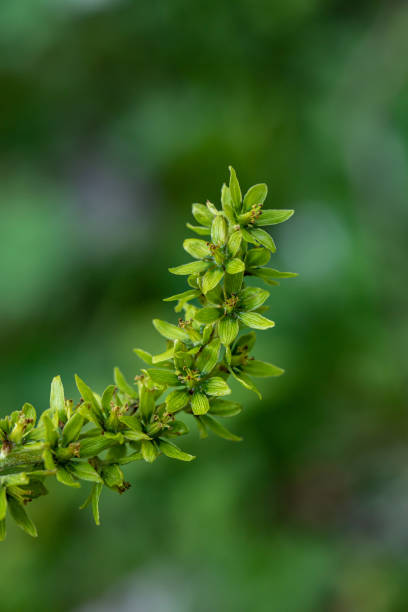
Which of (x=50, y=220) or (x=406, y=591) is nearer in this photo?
(x=406, y=591)

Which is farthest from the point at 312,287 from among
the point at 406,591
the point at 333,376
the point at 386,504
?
the point at 406,591

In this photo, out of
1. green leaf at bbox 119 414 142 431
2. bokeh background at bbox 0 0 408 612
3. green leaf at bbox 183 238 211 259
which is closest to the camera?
green leaf at bbox 119 414 142 431

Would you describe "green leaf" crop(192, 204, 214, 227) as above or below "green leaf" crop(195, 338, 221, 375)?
above

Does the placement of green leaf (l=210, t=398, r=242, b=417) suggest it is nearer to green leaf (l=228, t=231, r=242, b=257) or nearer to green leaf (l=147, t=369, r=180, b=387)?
green leaf (l=147, t=369, r=180, b=387)

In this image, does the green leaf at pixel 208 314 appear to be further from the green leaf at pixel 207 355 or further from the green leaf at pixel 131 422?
the green leaf at pixel 131 422

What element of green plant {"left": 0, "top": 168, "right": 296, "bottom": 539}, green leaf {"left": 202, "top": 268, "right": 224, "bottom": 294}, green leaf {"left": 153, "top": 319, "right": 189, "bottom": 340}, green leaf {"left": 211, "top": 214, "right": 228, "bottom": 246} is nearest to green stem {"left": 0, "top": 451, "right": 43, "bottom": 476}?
green plant {"left": 0, "top": 168, "right": 296, "bottom": 539}

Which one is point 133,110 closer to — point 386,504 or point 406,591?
point 386,504

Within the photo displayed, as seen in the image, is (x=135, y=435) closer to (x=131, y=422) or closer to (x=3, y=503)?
(x=131, y=422)
